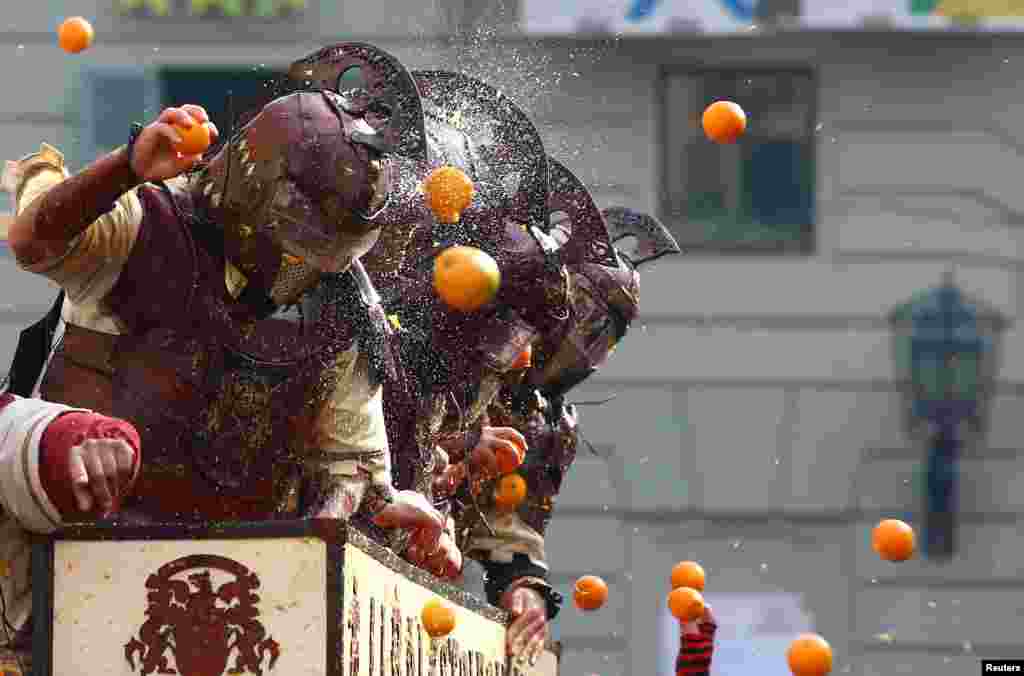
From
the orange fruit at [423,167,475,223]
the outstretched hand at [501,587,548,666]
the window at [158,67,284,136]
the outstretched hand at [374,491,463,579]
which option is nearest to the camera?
the outstretched hand at [374,491,463,579]

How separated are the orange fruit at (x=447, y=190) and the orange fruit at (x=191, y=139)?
146 centimetres

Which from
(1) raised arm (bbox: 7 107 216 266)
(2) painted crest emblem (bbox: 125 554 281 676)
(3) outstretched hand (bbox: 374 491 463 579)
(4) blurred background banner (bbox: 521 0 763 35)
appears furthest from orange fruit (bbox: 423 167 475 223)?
(4) blurred background banner (bbox: 521 0 763 35)

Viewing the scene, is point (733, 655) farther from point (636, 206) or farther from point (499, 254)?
point (499, 254)

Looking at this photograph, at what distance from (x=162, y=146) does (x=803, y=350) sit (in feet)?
43.6

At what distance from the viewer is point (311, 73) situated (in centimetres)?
815

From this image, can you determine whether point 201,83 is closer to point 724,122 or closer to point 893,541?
point 724,122

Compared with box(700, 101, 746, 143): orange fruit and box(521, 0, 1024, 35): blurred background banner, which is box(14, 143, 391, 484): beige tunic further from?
box(521, 0, 1024, 35): blurred background banner

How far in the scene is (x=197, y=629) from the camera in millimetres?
6973

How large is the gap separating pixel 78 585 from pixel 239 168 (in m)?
1.29

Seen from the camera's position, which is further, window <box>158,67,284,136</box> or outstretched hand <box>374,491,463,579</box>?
window <box>158,67,284,136</box>

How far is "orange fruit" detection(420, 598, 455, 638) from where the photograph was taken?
8117mm

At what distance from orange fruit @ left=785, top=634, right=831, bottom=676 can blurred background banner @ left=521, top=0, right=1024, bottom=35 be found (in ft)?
37.5

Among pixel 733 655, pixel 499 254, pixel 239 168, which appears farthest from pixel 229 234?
pixel 733 655

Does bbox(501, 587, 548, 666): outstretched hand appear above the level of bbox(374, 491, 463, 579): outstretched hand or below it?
above
